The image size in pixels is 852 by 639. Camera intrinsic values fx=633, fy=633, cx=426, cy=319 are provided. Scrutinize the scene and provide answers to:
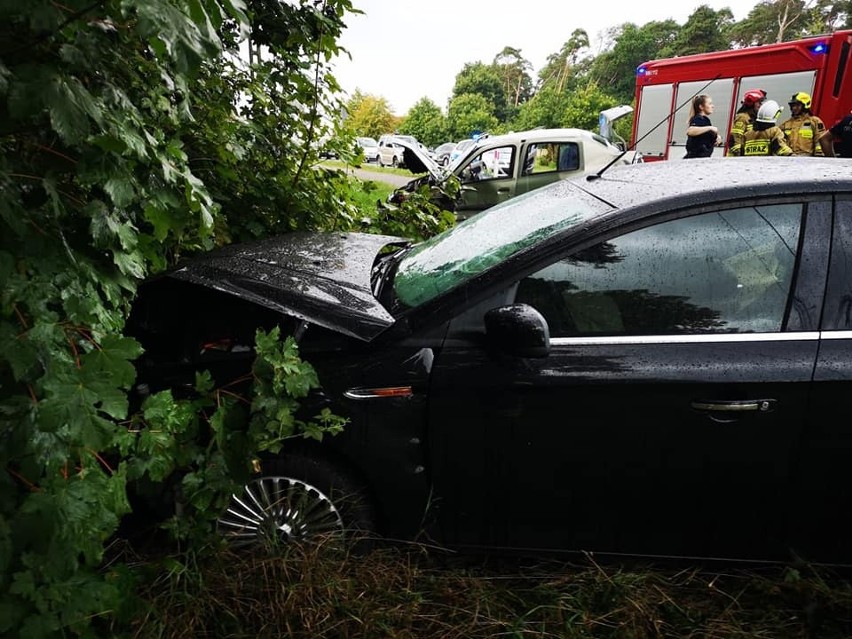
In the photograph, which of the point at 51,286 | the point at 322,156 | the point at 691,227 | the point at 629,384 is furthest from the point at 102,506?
the point at 322,156

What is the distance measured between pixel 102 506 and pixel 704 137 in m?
9.86

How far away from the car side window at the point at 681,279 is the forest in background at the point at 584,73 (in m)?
36.2

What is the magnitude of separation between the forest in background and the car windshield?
35.5 meters

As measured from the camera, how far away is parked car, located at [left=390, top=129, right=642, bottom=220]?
9070mm

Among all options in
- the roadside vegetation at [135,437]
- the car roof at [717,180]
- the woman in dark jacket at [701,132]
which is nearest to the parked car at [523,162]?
the woman in dark jacket at [701,132]

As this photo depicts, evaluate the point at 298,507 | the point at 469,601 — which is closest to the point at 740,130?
the point at 469,601

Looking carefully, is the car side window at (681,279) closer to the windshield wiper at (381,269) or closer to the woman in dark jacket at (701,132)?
the windshield wiper at (381,269)

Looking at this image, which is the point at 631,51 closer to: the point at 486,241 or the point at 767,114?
the point at 767,114

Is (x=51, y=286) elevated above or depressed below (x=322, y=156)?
below

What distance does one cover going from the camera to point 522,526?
2.21m

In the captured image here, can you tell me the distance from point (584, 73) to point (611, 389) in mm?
78561

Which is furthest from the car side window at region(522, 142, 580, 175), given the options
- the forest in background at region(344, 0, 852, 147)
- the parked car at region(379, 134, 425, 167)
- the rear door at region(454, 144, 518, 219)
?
the forest in background at region(344, 0, 852, 147)

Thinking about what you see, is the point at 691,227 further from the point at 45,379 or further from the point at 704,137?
the point at 704,137

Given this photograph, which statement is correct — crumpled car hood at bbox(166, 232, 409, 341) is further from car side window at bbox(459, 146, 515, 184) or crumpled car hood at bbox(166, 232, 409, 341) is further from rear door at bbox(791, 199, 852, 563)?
car side window at bbox(459, 146, 515, 184)
